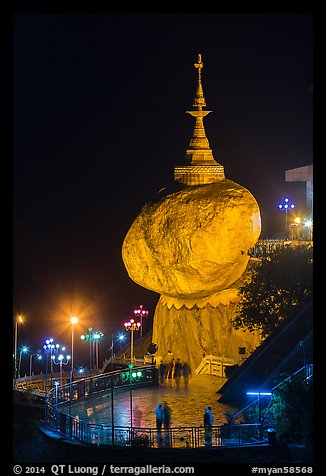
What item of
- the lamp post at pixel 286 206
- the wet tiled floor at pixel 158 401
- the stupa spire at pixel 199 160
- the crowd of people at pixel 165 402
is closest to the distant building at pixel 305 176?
the lamp post at pixel 286 206

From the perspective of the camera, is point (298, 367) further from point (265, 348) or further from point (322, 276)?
point (322, 276)

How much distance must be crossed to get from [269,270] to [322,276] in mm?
12346

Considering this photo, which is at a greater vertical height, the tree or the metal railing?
the tree

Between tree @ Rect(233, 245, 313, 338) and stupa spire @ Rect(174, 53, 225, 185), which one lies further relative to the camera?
stupa spire @ Rect(174, 53, 225, 185)

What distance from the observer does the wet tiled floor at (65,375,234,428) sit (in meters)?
36.9

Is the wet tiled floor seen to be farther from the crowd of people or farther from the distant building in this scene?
the distant building

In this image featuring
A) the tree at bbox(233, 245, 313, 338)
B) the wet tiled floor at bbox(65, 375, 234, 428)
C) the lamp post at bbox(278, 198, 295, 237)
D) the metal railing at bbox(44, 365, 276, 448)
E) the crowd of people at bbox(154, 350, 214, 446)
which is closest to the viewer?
the metal railing at bbox(44, 365, 276, 448)

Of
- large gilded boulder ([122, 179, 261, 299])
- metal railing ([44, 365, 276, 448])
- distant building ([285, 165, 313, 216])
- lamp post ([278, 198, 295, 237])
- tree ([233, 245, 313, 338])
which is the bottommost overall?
metal railing ([44, 365, 276, 448])

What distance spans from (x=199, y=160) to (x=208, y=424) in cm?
1483

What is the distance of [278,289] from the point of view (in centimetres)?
4159

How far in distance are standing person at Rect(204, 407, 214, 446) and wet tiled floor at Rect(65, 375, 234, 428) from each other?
0.61 metres

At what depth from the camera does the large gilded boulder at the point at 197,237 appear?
149 ft

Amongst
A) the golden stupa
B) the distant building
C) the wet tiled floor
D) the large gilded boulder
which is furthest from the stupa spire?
the wet tiled floor

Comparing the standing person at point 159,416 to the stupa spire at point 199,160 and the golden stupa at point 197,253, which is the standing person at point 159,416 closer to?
the golden stupa at point 197,253
